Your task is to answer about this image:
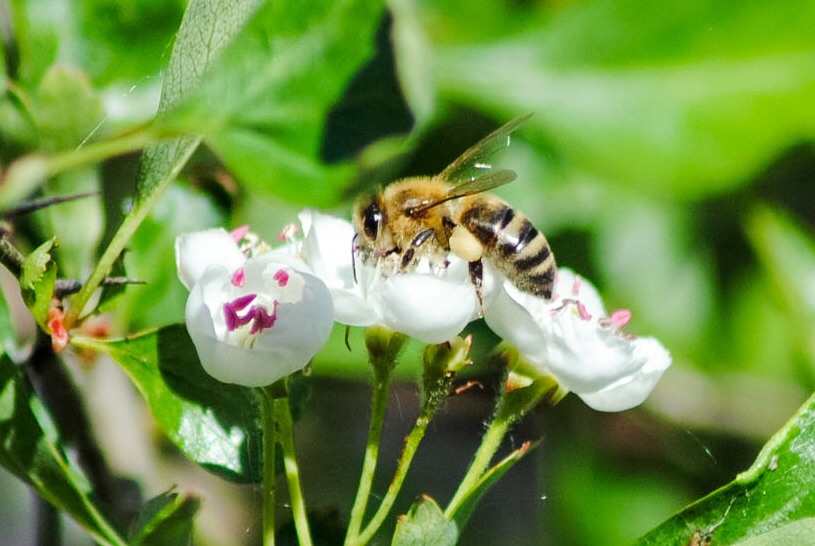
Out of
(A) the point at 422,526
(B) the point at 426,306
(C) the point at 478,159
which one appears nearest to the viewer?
(A) the point at 422,526

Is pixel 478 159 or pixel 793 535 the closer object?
pixel 793 535

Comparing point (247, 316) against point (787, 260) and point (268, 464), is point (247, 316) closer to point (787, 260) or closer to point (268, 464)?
point (268, 464)

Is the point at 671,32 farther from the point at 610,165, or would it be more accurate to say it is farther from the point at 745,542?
the point at 745,542

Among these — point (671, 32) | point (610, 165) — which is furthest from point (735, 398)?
point (671, 32)

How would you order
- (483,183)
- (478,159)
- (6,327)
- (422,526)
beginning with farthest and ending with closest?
(478,159) < (483,183) < (6,327) < (422,526)

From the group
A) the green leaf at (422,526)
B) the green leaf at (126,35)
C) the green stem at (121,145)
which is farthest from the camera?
the green leaf at (126,35)

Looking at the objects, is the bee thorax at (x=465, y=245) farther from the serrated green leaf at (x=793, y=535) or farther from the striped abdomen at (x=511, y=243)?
the serrated green leaf at (x=793, y=535)

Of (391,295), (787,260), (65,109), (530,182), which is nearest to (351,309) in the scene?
(391,295)

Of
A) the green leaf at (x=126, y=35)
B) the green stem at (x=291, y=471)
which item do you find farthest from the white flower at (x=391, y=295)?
the green leaf at (x=126, y=35)
